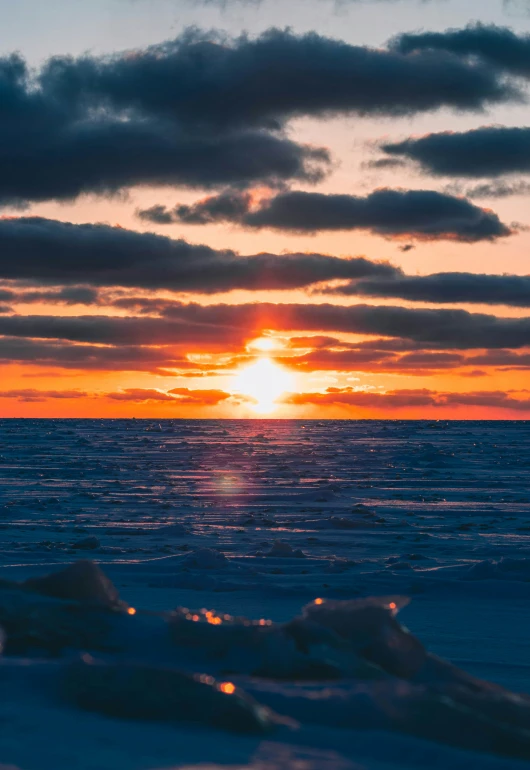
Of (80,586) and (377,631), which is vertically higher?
(80,586)

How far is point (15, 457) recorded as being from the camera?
35781 millimetres

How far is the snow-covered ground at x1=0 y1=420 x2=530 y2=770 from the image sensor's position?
3408mm

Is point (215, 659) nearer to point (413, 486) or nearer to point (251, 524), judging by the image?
point (251, 524)

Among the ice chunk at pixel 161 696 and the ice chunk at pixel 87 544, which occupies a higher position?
the ice chunk at pixel 161 696

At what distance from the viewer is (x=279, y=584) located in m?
9.22

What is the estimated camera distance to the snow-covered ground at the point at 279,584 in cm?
341

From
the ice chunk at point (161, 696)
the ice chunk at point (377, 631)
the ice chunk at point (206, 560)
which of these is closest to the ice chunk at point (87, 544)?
the ice chunk at point (206, 560)

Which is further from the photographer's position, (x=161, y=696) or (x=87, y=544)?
(x=87, y=544)

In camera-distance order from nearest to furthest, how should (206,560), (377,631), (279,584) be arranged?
(377,631) < (279,584) < (206,560)

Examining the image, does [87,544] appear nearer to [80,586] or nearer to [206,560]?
[206,560]

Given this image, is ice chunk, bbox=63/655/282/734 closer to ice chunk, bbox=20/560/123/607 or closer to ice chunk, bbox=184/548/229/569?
ice chunk, bbox=20/560/123/607

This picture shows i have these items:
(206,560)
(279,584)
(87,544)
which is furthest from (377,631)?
(87,544)

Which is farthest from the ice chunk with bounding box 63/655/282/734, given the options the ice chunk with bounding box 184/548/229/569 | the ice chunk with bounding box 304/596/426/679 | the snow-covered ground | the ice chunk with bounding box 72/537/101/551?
the ice chunk with bounding box 72/537/101/551

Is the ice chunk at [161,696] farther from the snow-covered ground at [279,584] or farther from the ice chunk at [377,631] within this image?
the ice chunk at [377,631]
